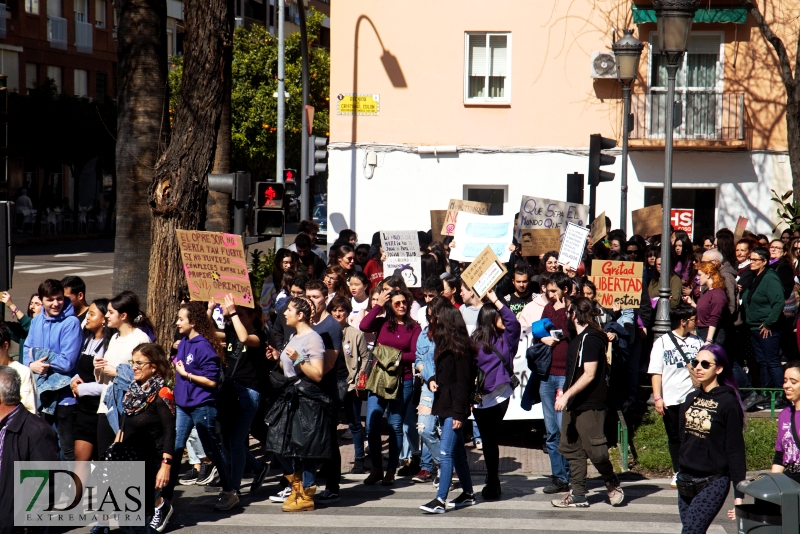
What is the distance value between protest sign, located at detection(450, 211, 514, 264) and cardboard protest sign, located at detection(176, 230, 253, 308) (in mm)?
4190

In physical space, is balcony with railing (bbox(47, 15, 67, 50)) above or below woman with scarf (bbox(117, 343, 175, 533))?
above

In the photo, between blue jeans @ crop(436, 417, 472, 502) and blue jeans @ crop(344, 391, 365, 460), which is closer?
blue jeans @ crop(436, 417, 472, 502)

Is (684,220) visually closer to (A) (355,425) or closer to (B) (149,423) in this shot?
(A) (355,425)

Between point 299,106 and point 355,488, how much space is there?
38088 millimetres

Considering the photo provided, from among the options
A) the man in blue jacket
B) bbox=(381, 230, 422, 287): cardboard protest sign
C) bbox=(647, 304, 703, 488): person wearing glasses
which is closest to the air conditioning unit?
bbox=(381, 230, 422, 287): cardboard protest sign

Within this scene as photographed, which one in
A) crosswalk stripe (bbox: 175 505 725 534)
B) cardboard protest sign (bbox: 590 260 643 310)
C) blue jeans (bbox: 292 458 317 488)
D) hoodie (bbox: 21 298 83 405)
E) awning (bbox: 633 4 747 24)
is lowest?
crosswalk stripe (bbox: 175 505 725 534)

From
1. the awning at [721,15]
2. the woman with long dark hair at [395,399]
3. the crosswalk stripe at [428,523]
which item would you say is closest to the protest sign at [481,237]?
the woman with long dark hair at [395,399]

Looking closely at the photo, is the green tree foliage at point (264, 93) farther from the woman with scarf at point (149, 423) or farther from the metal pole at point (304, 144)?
the woman with scarf at point (149, 423)

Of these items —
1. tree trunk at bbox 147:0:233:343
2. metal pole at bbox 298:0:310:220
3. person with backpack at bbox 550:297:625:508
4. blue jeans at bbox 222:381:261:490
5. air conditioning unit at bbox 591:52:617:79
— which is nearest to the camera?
person with backpack at bbox 550:297:625:508

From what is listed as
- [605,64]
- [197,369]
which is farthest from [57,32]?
[197,369]

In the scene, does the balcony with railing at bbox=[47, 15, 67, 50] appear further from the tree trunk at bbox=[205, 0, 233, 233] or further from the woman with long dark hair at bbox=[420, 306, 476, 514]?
the woman with long dark hair at bbox=[420, 306, 476, 514]

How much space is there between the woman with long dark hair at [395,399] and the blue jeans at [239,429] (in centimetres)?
122

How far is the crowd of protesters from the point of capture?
22.9ft
